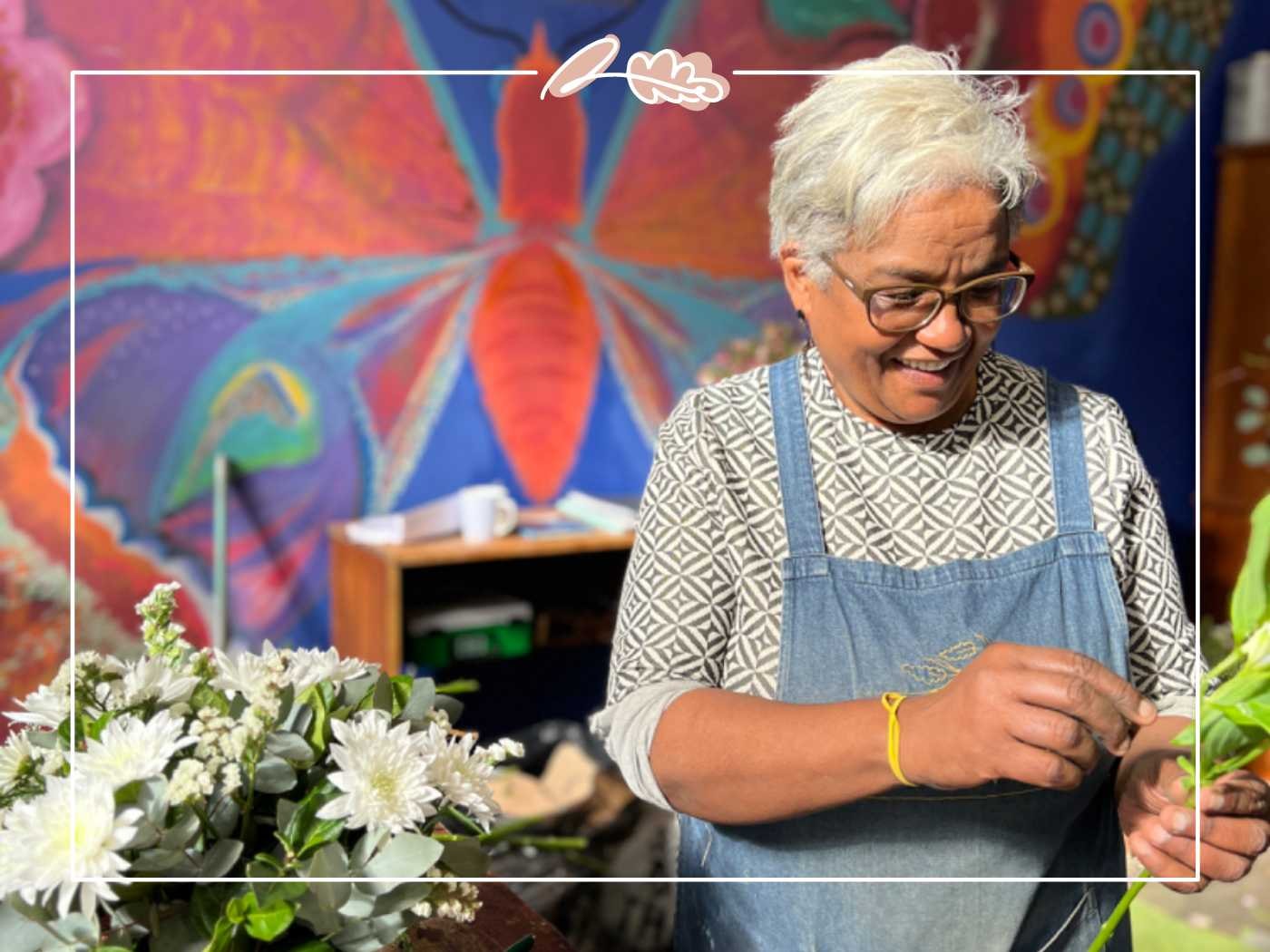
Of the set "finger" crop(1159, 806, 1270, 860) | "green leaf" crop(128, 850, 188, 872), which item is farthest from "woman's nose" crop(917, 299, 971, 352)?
"green leaf" crop(128, 850, 188, 872)

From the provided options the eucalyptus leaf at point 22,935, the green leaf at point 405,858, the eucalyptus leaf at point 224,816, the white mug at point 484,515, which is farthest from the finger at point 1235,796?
the white mug at point 484,515

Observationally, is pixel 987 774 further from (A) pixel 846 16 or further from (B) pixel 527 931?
(A) pixel 846 16

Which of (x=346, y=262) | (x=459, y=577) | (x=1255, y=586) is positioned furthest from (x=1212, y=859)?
(x=346, y=262)

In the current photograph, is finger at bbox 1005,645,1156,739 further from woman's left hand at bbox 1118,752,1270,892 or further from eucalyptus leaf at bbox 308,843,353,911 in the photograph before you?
eucalyptus leaf at bbox 308,843,353,911

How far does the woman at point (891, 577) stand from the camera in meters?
0.73

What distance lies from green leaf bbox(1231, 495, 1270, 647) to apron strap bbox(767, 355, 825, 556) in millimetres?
270

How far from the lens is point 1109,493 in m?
0.84

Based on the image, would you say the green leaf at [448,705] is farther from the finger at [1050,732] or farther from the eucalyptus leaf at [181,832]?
the finger at [1050,732]

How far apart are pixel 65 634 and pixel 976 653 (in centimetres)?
129

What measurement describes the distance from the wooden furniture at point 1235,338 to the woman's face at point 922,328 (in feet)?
→ 1.02

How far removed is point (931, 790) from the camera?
0.83 meters

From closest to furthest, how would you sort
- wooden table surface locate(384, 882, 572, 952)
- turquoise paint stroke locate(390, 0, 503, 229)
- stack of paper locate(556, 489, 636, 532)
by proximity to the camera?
wooden table surface locate(384, 882, 572, 952)
stack of paper locate(556, 489, 636, 532)
turquoise paint stroke locate(390, 0, 503, 229)

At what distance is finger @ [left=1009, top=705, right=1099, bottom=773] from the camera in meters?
0.63

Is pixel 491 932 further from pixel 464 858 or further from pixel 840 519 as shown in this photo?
pixel 840 519
